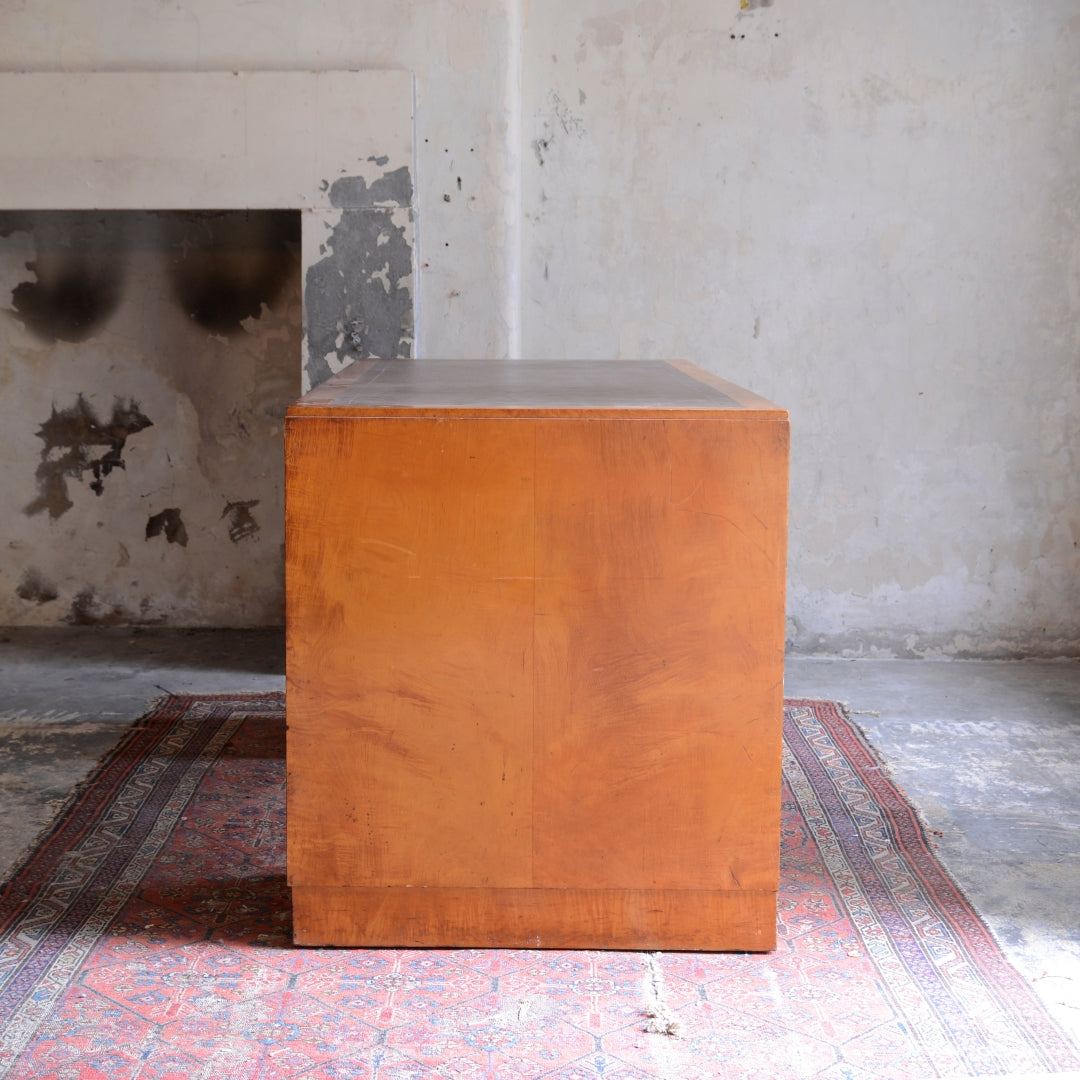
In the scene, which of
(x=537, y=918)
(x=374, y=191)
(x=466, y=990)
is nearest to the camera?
(x=466, y=990)

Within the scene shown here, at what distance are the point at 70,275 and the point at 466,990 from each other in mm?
3814

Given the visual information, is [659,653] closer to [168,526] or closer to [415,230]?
[415,230]

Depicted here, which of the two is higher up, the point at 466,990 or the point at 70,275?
the point at 70,275

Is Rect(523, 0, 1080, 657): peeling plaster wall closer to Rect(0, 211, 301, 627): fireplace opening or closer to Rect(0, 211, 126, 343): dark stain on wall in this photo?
Rect(0, 211, 301, 627): fireplace opening

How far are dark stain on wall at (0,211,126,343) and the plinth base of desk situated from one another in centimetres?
341

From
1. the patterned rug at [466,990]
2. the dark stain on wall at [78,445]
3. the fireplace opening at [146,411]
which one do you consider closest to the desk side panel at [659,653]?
the patterned rug at [466,990]

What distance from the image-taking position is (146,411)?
5.18 metres

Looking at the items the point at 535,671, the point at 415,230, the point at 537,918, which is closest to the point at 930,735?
the point at 537,918

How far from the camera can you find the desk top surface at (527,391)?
2359mm

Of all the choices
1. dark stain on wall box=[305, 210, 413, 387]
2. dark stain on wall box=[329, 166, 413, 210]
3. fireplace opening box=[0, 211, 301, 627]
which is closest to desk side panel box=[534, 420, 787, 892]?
dark stain on wall box=[305, 210, 413, 387]

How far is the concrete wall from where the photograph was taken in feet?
15.3

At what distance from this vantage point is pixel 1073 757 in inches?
149

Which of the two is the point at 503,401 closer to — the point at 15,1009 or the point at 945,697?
the point at 15,1009

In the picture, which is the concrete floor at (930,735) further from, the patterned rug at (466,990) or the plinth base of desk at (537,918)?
the plinth base of desk at (537,918)
